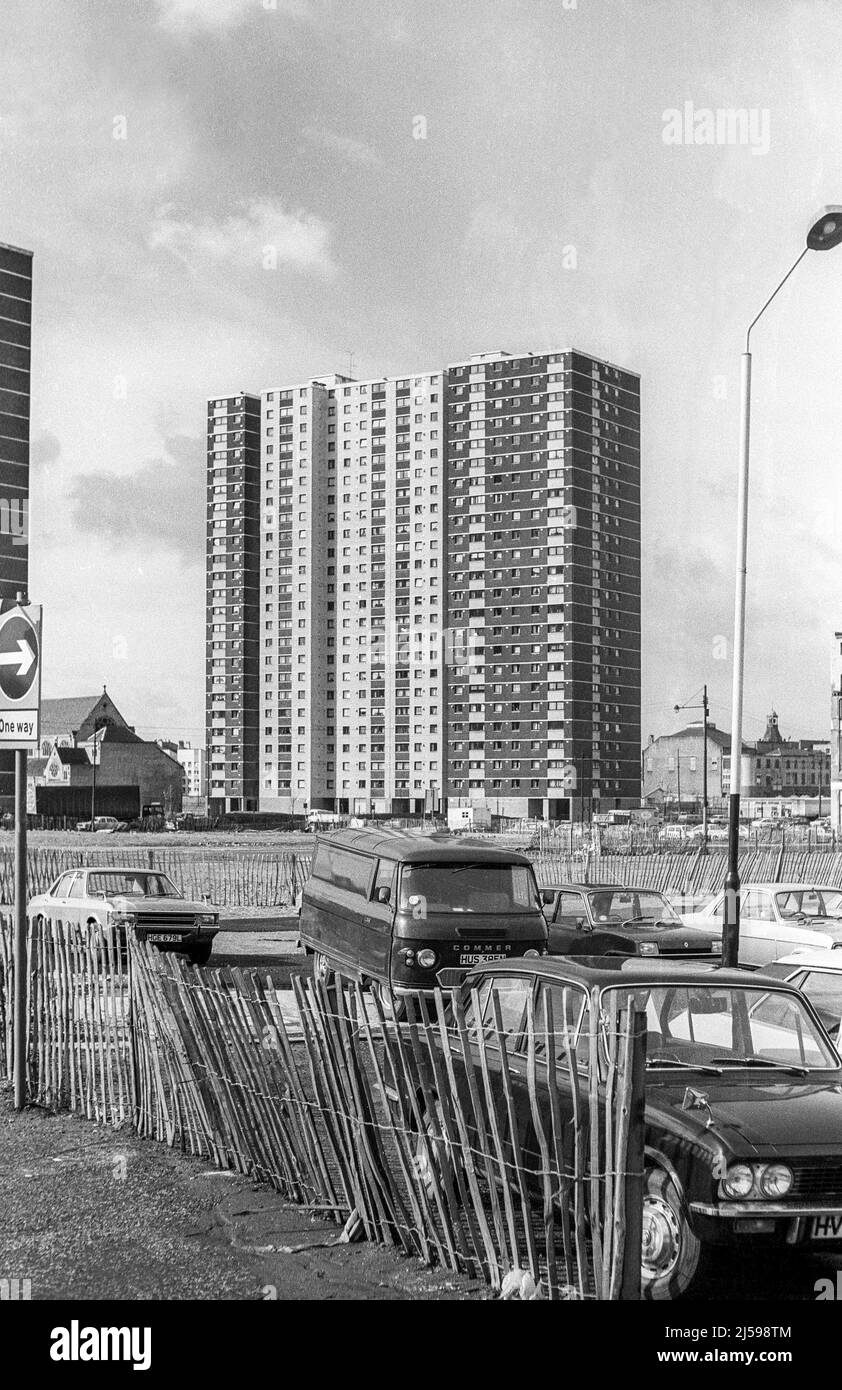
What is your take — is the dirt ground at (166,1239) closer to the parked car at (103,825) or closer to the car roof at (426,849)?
the car roof at (426,849)

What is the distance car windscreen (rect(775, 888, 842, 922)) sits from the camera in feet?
65.6

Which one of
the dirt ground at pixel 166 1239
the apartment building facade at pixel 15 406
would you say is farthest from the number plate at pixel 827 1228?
the apartment building facade at pixel 15 406

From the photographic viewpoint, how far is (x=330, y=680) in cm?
15875

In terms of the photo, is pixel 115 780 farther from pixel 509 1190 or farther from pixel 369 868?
pixel 509 1190

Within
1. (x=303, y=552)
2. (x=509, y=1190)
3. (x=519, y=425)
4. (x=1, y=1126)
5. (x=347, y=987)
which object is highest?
(x=519, y=425)

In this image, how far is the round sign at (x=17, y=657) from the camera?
10039 millimetres

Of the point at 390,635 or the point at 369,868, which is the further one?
the point at 390,635

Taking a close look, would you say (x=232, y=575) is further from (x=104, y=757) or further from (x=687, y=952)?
(x=687, y=952)

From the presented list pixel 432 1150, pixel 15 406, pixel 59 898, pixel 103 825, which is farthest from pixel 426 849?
pixel 15 406

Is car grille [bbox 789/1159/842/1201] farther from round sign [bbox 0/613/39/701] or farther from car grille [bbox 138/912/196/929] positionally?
car grille [bbox 138/912/196/929]

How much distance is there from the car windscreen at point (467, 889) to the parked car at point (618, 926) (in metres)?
1.17

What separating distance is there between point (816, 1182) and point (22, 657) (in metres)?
6.51
